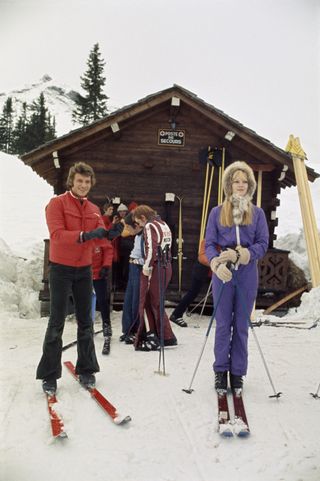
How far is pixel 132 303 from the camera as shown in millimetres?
6152

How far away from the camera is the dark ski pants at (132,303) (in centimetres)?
606

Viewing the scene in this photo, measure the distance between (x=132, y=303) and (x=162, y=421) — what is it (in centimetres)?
280

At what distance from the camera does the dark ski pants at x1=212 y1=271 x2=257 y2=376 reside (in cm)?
388

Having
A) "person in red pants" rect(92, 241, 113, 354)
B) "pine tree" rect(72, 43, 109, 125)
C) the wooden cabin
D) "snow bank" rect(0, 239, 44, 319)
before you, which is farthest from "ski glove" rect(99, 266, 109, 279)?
"pine tree" rect(72, 43, 109, 125)

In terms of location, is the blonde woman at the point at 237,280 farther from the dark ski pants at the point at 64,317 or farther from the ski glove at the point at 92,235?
the dark ski pants at the point at 64,317

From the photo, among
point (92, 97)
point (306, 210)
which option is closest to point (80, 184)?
point (306, 210)

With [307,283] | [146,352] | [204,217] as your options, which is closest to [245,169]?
[146,352]

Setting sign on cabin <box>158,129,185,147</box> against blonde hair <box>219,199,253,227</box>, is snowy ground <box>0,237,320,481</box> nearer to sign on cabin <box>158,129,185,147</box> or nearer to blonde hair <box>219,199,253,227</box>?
blonde hair <box>219,199,253,227</box>

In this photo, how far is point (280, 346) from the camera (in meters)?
5.82

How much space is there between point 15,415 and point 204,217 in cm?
669

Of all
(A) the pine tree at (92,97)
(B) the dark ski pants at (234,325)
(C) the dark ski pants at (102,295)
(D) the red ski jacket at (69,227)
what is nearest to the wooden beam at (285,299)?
(C) the dark ski pants at (102,295)

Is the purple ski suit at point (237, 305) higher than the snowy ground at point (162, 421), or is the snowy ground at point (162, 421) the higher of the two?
the purple ski suit at point (237, 305)

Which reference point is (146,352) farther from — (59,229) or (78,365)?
(59,229)

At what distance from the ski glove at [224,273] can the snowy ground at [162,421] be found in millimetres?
1173
